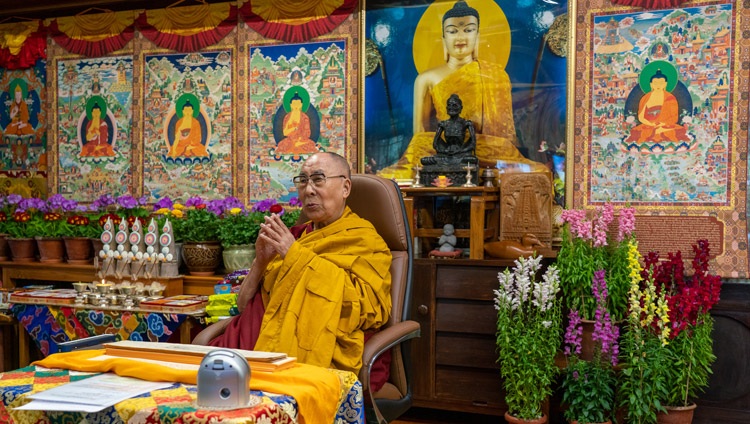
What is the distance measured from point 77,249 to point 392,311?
299 cm

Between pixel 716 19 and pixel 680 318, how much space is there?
1709 mm

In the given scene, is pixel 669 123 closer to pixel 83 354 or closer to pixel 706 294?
pixel 706 294

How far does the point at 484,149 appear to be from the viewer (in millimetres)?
4570

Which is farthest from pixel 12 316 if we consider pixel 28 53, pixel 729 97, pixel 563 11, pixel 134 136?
pixel 729 97

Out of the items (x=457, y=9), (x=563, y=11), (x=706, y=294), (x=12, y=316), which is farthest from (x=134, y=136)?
(x=706, y=294)

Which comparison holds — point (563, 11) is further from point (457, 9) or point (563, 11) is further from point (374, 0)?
point (374, 0)

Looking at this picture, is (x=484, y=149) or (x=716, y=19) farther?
(x=484, y=149)

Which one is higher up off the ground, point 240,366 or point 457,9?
point 457,9

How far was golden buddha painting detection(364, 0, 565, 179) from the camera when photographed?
14.7 feet

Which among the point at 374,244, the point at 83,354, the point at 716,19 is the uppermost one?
the point at 716,19

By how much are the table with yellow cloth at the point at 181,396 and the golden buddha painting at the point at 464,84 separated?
2.90 meters

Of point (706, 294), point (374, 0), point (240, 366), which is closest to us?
point (240, 366)

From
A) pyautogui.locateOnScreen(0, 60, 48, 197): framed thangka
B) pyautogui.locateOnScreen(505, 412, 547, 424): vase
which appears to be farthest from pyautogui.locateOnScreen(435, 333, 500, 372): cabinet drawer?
pyautogui.locateOnScreen(0, 60, 48, 197): framed thangka

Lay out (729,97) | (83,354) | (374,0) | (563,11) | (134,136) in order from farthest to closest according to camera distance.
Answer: (134,136), (374,0), (563,11), (729,97), (83,354)
